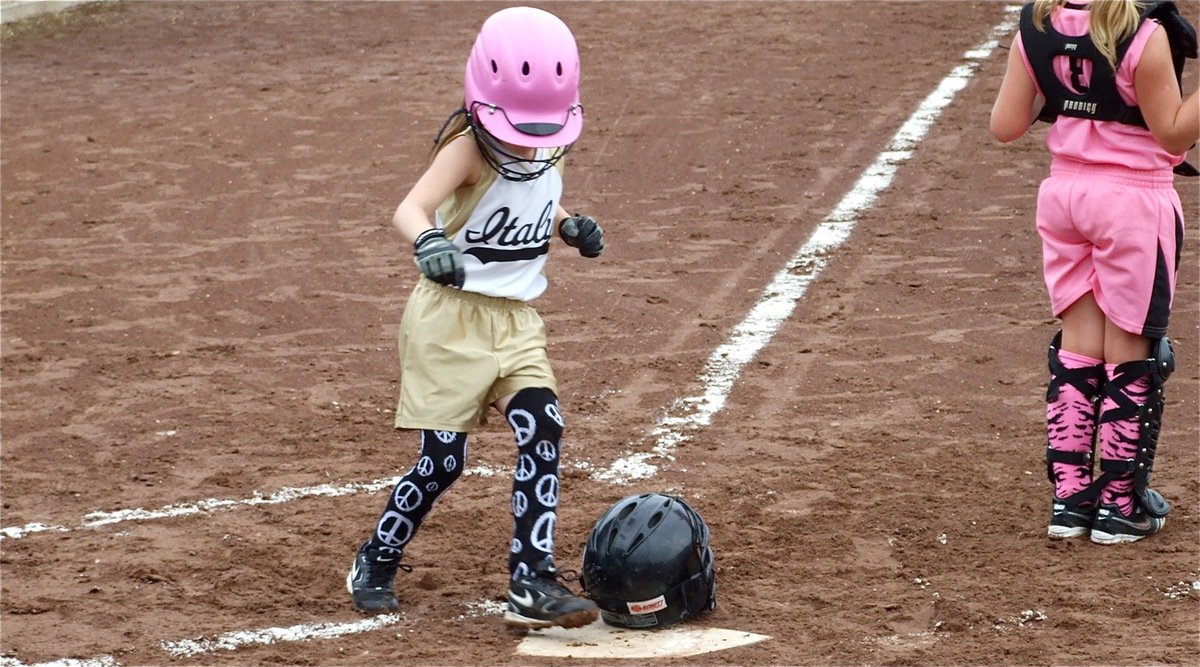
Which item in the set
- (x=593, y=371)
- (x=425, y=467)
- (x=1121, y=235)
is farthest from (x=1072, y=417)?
(x=593, y=371)

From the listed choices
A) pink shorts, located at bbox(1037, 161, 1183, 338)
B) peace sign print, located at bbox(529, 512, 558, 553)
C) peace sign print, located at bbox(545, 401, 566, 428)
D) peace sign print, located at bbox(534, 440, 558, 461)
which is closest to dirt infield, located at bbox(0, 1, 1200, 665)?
peace sign print, located at bbox(529, 512, 558, 553)

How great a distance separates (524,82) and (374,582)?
5.22ft

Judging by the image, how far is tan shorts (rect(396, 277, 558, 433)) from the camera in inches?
180

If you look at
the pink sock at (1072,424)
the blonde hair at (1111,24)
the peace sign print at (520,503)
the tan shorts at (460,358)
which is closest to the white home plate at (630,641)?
the peace sign print at (520,503)

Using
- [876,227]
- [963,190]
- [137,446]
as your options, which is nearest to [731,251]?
[876,227]

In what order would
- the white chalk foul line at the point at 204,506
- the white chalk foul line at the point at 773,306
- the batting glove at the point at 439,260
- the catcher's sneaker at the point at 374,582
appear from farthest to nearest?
the white chalk foul line at the point at 773,306
the white chalk foul line at the point at 204,506
the catcher's sneaker at the point at 374,582
the batting glove at the point at 439,260

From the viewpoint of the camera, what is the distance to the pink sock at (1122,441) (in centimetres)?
505

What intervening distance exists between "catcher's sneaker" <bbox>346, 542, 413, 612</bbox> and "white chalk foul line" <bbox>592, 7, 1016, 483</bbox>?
1.30 meters

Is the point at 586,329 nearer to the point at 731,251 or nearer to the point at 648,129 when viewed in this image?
→ the point at 731,251

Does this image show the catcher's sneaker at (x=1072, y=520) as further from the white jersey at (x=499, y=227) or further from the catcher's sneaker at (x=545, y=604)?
the white jersey at (x=499, y=227)

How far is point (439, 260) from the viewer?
13.6 feet

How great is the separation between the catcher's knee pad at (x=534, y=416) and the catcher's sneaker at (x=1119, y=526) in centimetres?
182

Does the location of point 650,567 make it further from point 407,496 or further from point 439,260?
point 439,260

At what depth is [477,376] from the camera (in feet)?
15.0
